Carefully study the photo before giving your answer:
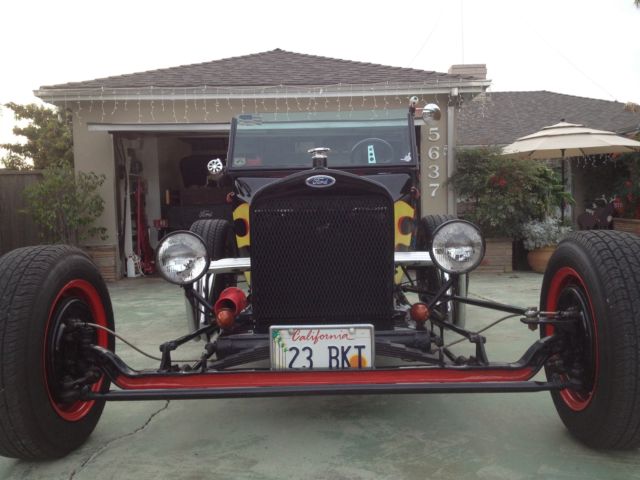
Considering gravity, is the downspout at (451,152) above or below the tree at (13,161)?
below

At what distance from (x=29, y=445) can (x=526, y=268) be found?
8357 mm

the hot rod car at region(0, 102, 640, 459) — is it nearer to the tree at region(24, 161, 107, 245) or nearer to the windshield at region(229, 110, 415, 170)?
the windshield at region(229, 110, 415, 170)

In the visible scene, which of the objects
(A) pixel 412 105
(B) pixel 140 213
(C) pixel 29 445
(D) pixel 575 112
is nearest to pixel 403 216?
(A) pixel 412 105

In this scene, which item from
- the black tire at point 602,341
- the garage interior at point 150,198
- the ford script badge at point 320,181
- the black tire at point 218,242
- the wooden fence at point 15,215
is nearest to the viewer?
the black tire at point 602,341

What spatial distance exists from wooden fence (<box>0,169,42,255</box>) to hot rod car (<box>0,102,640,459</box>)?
7383 mm

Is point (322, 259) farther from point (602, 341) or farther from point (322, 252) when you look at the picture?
point (602, 341)

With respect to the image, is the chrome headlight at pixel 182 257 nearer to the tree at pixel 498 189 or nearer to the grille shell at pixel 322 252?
the grille shell at pixel 322 252

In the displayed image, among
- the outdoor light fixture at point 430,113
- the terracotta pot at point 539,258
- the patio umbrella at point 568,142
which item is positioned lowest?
the terracotta pot at point 539,258

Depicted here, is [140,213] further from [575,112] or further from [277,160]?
[575,112]

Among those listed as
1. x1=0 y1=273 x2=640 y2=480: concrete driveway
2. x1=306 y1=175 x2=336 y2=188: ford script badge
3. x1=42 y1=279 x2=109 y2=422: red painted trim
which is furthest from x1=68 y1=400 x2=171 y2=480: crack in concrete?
x1=306 y1=175 x2=336 y2=188: ford script badge

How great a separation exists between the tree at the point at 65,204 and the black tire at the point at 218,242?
4.80 meters

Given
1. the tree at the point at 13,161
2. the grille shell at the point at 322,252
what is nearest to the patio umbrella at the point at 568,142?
the grille shell at the point at 322,252

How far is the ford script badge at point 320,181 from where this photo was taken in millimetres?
2559

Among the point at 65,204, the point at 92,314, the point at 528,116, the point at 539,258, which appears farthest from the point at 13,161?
the point at 92,314
